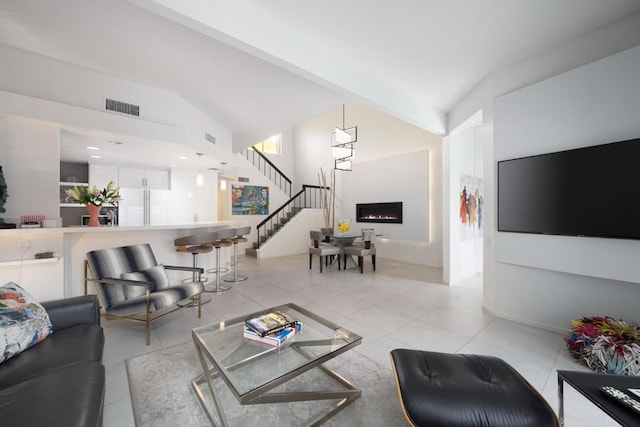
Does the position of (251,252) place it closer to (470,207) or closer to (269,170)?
(269,170)

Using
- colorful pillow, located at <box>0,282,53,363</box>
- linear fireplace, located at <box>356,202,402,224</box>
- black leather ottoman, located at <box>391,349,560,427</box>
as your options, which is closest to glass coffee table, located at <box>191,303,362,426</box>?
black leather ottoman, located at <box>391,349,560,427</box>

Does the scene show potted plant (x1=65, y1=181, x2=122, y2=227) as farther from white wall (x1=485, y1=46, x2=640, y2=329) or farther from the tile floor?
white wall (x1=485, y1=46, x2=640, y2=329)

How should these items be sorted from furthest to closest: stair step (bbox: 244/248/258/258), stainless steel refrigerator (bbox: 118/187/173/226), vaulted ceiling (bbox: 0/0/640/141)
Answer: stair step (bbox: 244/248/258/258) → stainless steel refrigerator (bbox: 118/187/173/226) → vaulted ceiling (bbox: 0/0/640/141)

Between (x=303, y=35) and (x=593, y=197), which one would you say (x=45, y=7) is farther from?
(x=593, y=197)

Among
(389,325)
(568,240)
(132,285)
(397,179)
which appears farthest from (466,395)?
(397,179)

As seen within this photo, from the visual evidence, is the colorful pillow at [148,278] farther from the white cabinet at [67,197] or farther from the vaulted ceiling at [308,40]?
the white cabinet at [67,197]

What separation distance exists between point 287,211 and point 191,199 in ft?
11.6

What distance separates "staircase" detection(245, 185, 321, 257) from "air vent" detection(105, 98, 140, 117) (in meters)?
4.73

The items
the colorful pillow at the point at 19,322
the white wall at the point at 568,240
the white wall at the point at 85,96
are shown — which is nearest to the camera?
the colorful pillow at the point at 19,322

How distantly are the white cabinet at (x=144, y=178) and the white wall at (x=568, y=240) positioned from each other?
6864mm

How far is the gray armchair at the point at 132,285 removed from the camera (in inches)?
101

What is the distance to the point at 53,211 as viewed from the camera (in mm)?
3443

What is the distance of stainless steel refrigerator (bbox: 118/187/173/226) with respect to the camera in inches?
230

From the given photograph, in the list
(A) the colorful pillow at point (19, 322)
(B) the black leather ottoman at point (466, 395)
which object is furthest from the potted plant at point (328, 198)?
(A) the colorful pillow at point (19, 322)
